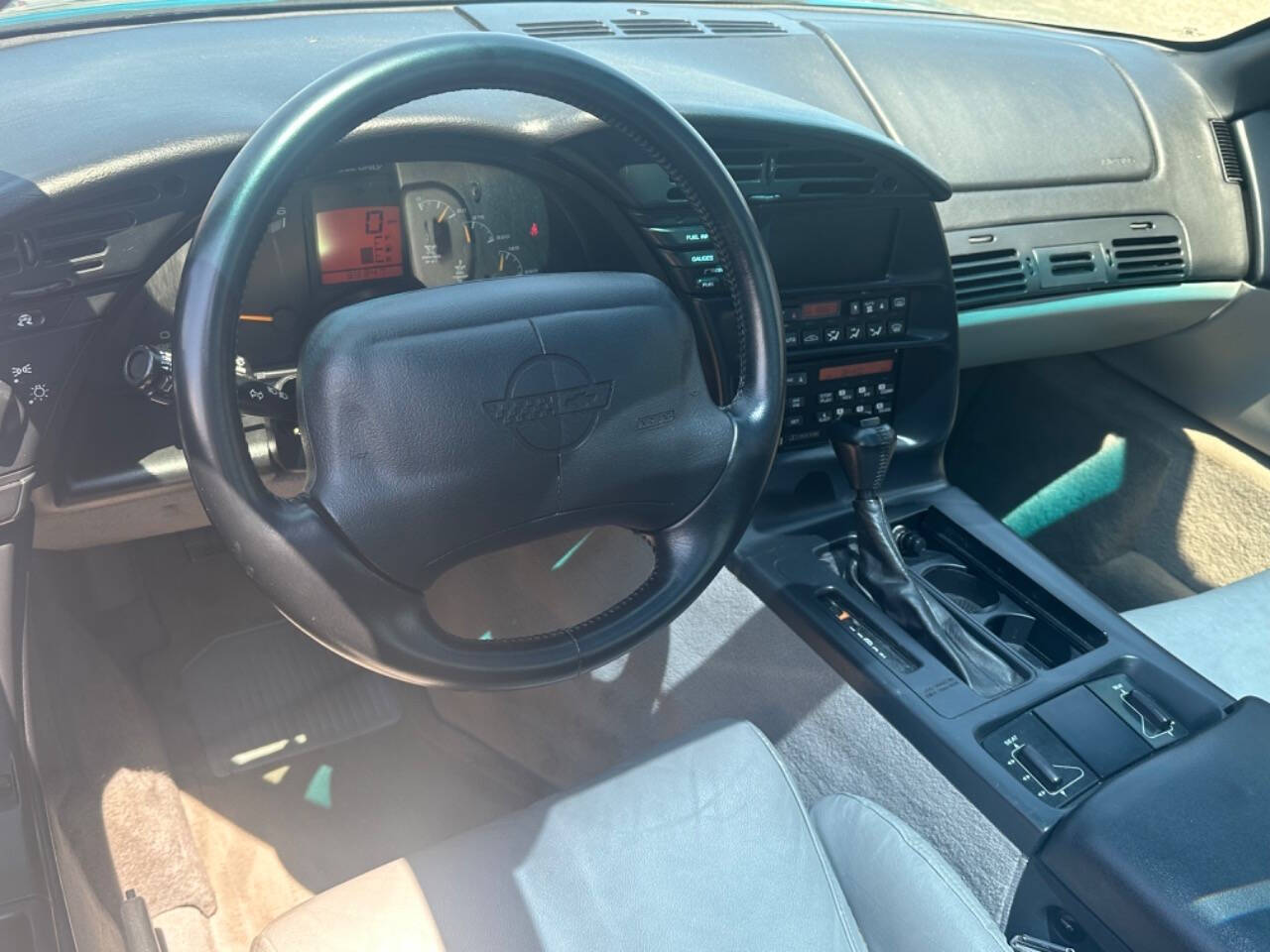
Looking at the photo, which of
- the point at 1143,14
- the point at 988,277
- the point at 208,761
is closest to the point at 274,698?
the point at 208,761

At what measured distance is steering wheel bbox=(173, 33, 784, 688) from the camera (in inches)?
32.5

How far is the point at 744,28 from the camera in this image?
71.5 inches

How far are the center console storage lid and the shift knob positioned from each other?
47 cm

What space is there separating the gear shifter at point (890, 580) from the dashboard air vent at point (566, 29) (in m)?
0.70

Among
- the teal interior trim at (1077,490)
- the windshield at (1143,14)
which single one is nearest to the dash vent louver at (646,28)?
the windshield at (1143,14)

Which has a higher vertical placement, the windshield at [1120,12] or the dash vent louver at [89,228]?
the windshield at [1120,12]

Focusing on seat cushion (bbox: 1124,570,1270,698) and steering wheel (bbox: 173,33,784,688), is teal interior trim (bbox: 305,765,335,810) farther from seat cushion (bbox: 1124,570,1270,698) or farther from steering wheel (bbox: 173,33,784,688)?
seat cushion (bbox: 1124,570,1270,698)

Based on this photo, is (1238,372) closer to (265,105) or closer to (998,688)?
(998,688)

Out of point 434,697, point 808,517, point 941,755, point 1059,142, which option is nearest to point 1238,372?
point 1059,142

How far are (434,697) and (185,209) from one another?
43.8 inches

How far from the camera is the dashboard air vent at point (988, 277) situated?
1713 millimetres

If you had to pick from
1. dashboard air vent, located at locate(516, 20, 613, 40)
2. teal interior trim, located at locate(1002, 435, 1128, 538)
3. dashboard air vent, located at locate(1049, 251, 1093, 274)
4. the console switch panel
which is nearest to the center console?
the console switch panel

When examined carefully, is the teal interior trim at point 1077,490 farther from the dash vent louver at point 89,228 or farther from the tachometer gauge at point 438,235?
the dash vent louver at point 89,228

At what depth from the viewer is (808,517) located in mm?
1524
